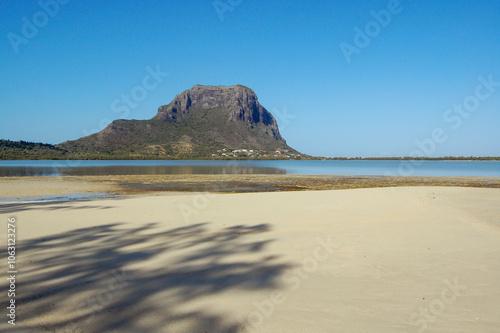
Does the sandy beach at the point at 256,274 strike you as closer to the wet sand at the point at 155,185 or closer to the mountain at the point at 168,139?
the wet sand at the point at 155,185

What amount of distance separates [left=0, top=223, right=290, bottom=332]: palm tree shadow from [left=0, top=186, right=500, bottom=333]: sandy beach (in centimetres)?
2

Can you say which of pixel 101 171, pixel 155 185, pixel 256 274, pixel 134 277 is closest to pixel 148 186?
pixel 155 185

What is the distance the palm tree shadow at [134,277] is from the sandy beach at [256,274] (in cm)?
2

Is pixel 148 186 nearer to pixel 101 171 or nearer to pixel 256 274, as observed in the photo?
pixel 256 274

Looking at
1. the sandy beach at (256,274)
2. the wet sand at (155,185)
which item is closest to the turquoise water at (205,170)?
the wet sand at (155,185)

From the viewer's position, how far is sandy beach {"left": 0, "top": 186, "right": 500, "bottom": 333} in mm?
3584

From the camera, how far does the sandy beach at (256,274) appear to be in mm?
3584

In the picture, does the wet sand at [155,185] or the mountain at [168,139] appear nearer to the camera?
the wet sand at [155,185]

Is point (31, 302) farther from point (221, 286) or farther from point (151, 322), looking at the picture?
point (221, 286)

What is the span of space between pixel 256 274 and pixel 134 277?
6.32 feet

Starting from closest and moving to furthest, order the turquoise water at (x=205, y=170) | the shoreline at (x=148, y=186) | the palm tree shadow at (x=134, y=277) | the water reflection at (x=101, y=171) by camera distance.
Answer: the palm tree shadow at (x=134, y=277) → the shoreline at (x=148, y=186) → the water reflection at (x=101, y=171) → the turquoise water at (x=205, y=170)

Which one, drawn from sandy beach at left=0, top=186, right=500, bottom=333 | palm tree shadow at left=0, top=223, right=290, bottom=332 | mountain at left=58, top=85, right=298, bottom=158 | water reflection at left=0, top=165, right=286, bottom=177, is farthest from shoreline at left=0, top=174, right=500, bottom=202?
mountain at left=58, top=85, right=298, bottom=158

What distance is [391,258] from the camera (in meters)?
5.90

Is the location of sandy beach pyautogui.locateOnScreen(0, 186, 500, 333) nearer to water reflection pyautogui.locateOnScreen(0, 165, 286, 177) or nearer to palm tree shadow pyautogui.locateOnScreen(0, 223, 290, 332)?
palm tree shadow pyautogui.locateOnScreen(0, 223, 290, 332)
